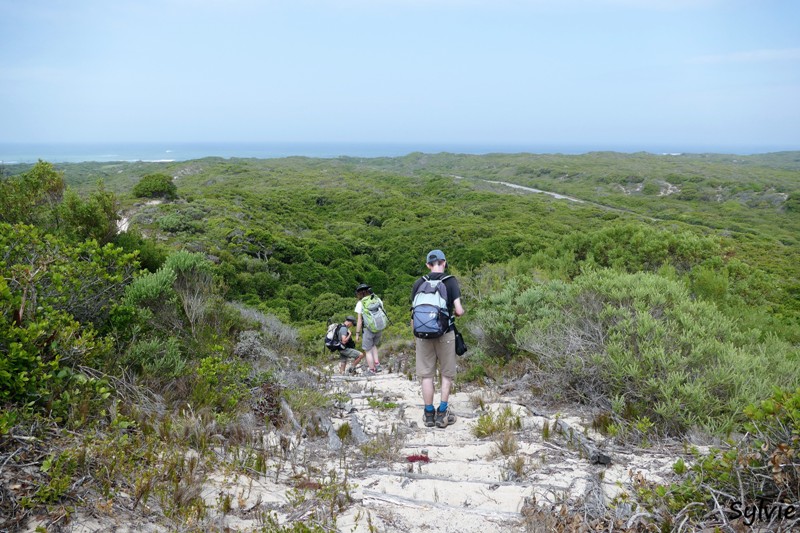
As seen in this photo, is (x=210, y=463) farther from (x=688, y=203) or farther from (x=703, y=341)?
(x=688, y=203)

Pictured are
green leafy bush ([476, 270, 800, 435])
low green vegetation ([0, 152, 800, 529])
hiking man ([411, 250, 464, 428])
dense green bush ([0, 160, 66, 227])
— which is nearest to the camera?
low green vegetation ([0, 152, 800, 529])

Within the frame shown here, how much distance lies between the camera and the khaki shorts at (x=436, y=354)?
5.01m

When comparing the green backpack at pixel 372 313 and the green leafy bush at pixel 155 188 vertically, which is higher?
the green leafy bush at pixel 155 188

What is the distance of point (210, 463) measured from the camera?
126 inches

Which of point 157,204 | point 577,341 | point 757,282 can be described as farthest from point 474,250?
point 577,341

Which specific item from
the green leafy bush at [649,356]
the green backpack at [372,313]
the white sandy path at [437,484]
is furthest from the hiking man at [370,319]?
the white sandy path at [437,484]

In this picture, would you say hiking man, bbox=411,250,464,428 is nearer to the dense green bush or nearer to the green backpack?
the green backpack

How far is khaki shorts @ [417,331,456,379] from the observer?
5.01 m

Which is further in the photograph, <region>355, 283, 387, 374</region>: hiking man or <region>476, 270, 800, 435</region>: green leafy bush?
<region>355, 283, 387, 374</region>: hiking man

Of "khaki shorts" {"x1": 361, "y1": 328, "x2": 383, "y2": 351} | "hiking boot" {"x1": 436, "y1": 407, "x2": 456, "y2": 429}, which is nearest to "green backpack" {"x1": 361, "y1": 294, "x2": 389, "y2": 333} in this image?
"khaki shorts" {"x1": 361, "y1": 328, "x2": 383, "y2": 351}

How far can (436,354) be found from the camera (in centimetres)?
511

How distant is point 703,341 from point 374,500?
3.77 metres

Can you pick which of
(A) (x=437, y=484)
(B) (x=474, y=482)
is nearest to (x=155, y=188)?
(A) (x=437, y=484)

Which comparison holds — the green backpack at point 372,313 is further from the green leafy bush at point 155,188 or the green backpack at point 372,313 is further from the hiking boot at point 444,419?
the green leafy bush at point 155,188
